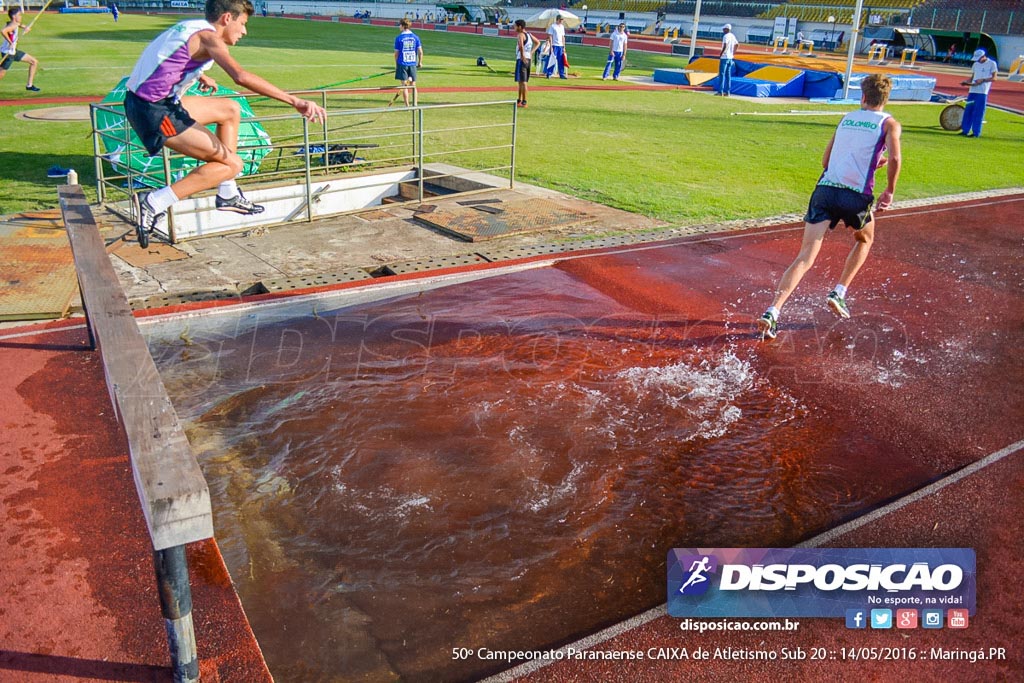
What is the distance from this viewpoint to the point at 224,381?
19.9ft

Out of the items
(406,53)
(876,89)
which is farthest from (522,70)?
(876,89)

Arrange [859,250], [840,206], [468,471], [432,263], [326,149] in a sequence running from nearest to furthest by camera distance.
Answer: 1. [468,471]
2. [840,206]
3. [859,250]
4. [432,263]
5. [326,149]

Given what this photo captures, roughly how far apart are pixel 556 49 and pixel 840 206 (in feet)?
81.9

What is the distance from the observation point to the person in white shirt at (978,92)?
1909 cm

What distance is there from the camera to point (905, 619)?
3.84 meters

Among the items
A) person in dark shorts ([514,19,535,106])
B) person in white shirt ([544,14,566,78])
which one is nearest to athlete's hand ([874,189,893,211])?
person in dark shorts ([514,19,535,106])

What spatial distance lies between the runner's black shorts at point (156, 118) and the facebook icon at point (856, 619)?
512cm

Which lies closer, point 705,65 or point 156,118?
point 156,118

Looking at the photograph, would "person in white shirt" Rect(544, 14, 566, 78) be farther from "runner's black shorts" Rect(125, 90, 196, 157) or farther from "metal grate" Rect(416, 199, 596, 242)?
"runner's black shorts" Rect(125, 90, 196, 157)

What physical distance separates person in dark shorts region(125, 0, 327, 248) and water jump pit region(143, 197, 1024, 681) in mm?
1401

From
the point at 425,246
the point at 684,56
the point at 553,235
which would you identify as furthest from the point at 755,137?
the point at 684,56

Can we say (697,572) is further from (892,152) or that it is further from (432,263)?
(432,263)

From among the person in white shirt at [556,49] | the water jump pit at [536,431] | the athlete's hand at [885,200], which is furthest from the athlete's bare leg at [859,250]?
the person in white shirt at [556,49]

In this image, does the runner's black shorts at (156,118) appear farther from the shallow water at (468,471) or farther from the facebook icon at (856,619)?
the facebook icon at (856,619)
